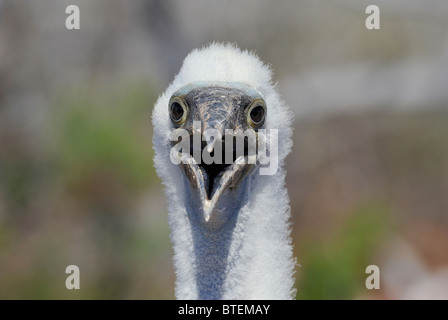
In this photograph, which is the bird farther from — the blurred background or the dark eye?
the blurred background

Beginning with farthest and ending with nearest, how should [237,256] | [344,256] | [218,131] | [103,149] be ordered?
[103,149] < [344,256] < [237,256] < [218,131]

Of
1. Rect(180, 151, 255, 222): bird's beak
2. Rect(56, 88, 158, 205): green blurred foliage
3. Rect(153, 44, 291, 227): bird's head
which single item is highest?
Rect(56, 88, 158, 205): green blurred foliage

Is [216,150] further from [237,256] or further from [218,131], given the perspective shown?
[237,256]

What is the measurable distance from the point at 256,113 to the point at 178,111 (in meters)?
0.30

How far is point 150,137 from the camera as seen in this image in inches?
306

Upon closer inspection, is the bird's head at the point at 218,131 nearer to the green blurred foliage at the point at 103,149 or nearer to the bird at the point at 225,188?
the bird at the point at 225,188

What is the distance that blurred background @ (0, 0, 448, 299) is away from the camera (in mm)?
7168

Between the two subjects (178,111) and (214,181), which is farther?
(178,111)

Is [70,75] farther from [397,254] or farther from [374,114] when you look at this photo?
[397,254]

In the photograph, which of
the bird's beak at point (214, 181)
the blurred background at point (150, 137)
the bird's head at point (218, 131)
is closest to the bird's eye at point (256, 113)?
the bird's head at point (218, 131)

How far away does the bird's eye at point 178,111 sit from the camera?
8.96 feet

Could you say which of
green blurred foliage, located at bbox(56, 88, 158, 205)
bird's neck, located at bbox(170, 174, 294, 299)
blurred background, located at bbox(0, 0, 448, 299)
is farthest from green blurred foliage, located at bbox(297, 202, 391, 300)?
bird's neck, located at bbox(170, 174, 294, 299)

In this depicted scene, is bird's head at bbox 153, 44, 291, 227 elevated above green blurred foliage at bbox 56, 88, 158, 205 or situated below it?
below

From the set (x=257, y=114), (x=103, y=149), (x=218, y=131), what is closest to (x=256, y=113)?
(x=257, y=114)
